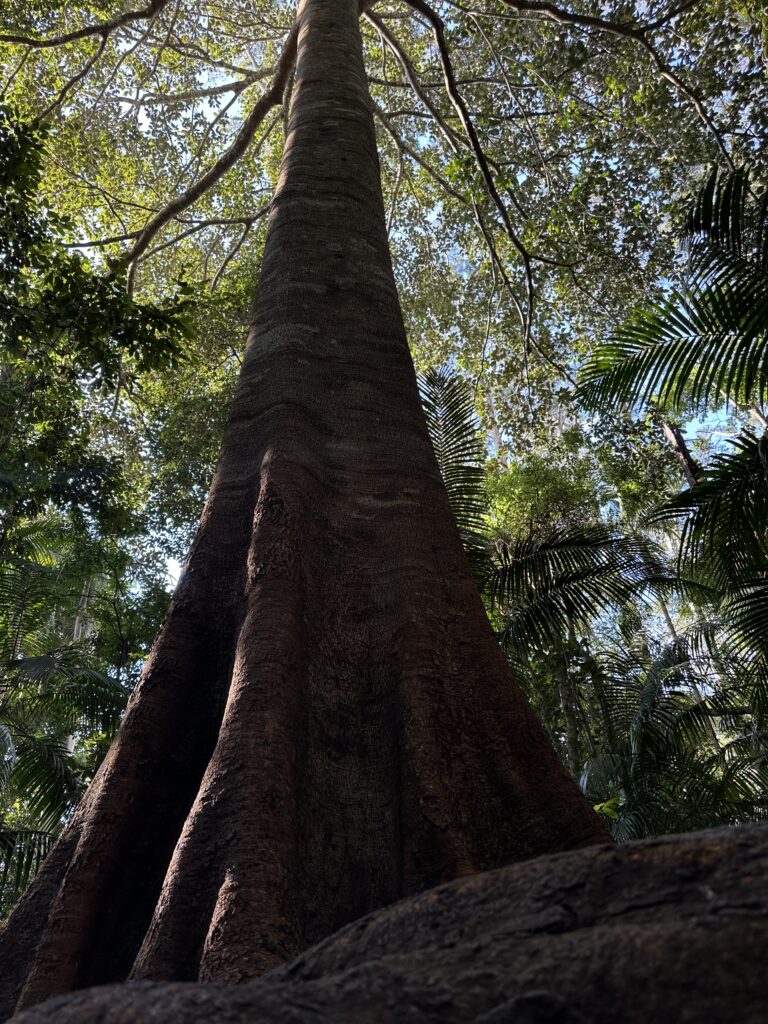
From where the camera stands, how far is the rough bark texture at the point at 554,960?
0.82 metres

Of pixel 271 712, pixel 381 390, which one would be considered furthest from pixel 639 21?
pixel 271 712

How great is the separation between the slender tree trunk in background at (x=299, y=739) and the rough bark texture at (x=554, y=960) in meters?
0.53

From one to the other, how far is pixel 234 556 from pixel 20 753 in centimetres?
571

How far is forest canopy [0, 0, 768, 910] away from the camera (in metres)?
4.52

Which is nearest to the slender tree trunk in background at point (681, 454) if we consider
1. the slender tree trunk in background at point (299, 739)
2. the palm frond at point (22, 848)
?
the palm frond at point (22, 848)

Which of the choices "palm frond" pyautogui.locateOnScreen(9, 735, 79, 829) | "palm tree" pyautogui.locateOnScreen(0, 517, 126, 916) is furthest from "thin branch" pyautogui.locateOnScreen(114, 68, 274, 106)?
"palm frond" pyautogui.locateOnScreen(9, 735, 79, 829)

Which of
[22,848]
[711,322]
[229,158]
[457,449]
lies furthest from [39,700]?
[711,322]

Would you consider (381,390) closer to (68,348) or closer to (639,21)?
(68,348)

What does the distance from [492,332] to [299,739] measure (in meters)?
9.35

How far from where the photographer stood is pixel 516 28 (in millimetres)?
8445

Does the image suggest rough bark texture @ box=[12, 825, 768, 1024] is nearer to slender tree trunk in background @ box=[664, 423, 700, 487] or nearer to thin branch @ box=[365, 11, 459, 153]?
thin branch @ box=[365, 11, 459, 153]

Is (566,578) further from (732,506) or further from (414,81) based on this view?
(414,81)

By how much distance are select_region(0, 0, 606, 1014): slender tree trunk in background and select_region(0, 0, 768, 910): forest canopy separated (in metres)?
2.23

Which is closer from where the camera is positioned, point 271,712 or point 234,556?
point 271,712
